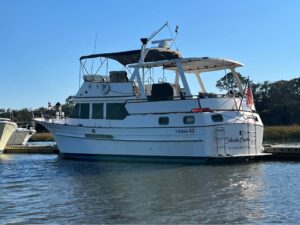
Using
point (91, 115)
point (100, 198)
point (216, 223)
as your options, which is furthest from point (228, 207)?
point (91, 115)

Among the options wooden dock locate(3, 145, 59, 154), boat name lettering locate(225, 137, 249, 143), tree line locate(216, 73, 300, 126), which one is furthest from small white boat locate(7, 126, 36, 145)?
tree line locate(216, 73, 300, 126)

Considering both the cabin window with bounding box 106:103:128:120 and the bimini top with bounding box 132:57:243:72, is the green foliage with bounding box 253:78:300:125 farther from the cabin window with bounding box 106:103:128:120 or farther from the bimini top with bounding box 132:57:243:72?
the cabin window with bounding box 106:103:128:120

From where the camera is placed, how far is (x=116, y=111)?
992 inches

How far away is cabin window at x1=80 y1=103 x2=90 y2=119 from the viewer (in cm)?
2652

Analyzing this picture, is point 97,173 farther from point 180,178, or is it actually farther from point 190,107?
point 190,107

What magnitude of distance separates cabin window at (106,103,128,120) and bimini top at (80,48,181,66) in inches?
110

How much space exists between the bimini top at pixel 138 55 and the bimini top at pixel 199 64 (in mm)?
656

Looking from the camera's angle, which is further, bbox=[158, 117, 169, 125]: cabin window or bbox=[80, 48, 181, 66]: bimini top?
bbox=[80, 48, 181, 66]: bimini top

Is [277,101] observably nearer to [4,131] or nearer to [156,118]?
[4,131]

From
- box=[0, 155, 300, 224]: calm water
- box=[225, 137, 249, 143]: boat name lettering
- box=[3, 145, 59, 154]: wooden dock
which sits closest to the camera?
box=[0, 155, 300, 224]: calm water

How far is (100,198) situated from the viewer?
13.7 meters

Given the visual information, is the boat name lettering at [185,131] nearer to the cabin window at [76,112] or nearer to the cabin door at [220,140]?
the cabin door at [220,140]

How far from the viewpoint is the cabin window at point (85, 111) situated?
1044 inches

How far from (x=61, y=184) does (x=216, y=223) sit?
7870 mm
